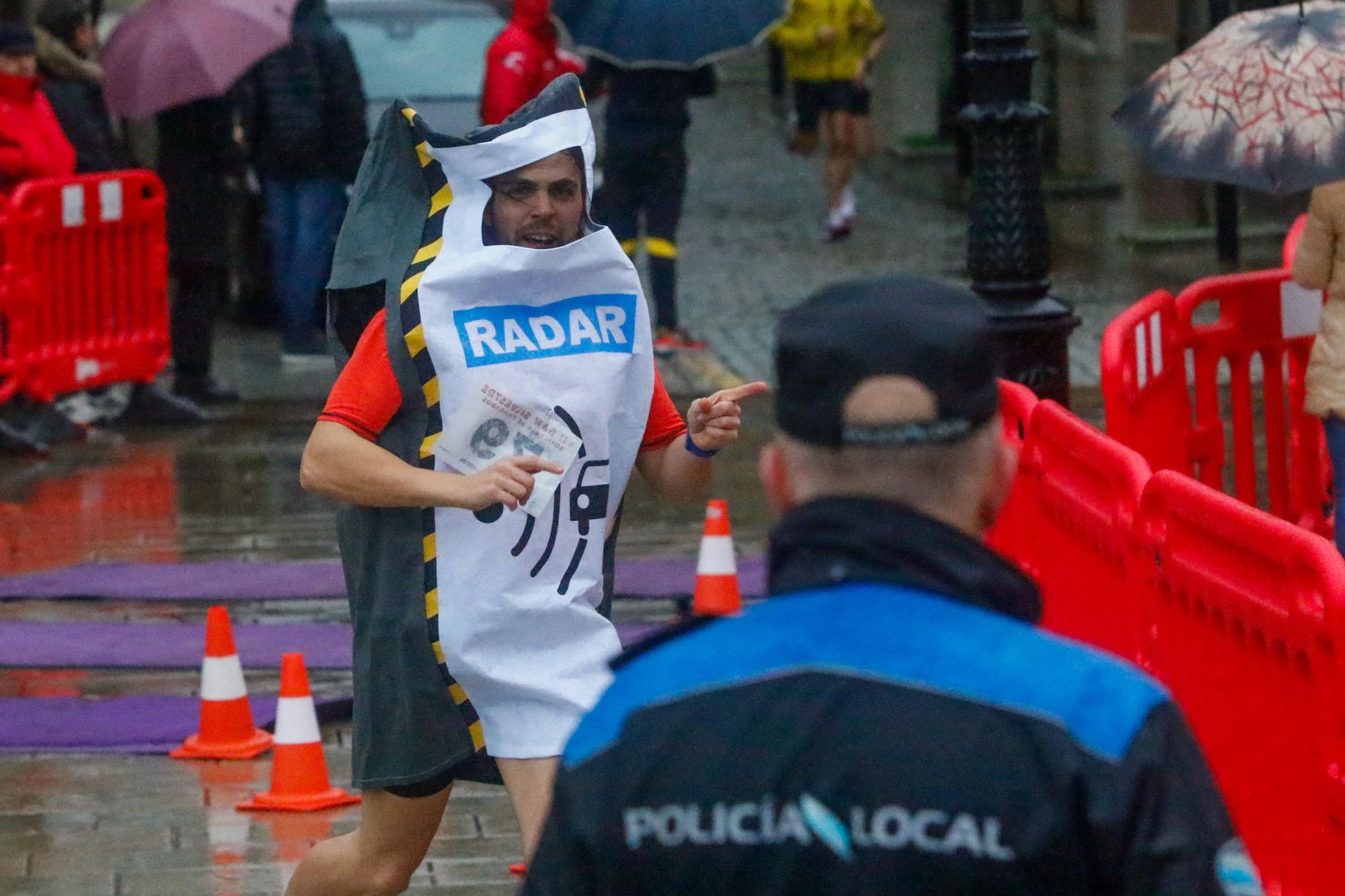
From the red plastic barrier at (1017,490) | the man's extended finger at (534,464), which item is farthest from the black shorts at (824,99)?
the man's extended finger at (534,464)

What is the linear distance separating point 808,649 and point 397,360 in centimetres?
235

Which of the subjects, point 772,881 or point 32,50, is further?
point 32,50

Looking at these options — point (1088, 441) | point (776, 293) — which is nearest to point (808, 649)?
point (1088, 441)

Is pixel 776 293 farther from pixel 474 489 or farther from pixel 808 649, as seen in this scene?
pixel 808 649

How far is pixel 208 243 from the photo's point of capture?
1223cm

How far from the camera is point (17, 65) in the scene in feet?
36.5

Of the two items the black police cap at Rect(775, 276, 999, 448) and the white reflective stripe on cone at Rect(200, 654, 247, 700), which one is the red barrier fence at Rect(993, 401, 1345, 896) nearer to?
the black police cap at Rect(775, 276, 999, 448)

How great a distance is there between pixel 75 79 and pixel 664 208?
3060 millimetres

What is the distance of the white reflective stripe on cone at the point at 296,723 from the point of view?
6285 mm

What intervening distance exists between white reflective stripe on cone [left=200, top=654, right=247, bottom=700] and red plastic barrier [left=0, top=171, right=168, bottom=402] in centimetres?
488

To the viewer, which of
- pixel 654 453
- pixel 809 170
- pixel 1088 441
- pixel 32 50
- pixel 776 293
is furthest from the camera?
pixel 809 170

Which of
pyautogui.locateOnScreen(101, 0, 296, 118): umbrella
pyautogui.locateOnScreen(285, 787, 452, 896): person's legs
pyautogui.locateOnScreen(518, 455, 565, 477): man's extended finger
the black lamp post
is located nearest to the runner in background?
pyautogui.locateOnScreen(101, 0, 296, 118): umbrella

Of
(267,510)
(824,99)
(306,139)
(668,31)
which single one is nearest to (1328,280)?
(267,510)

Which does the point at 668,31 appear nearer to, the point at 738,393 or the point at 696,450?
the point at 696,450
